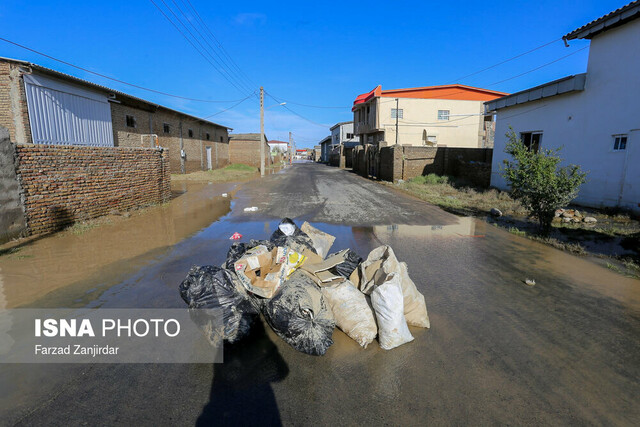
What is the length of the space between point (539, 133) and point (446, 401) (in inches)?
561

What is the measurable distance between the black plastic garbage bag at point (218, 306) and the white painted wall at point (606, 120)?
11.0 metres

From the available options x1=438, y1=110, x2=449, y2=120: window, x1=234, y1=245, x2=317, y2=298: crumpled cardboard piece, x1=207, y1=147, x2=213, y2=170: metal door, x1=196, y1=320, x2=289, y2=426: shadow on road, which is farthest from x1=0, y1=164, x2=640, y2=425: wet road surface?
x1=438, y1=110, x2=449, y2=120: window

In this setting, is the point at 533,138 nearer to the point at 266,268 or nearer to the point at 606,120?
the point at 606,120

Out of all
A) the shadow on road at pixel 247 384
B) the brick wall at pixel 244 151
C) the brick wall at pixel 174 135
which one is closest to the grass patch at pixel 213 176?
the brick wall at pixel 174 135

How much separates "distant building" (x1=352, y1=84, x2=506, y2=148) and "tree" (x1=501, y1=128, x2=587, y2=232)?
27.1 meters

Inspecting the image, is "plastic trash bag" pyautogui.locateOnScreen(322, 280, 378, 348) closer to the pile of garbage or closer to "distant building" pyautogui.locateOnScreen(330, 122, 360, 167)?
the pile of garbage

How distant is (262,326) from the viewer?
3541 millimetres

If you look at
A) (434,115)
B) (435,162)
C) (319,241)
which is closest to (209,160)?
(435,162)

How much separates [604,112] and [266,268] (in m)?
12.5

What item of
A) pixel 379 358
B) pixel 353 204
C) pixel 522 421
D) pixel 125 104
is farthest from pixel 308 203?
pixel 125 104

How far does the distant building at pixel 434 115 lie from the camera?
3397 centimetres

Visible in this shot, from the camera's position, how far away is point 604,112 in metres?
10.6

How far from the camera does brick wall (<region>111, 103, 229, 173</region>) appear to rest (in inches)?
661

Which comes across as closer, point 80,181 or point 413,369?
point 413,369
